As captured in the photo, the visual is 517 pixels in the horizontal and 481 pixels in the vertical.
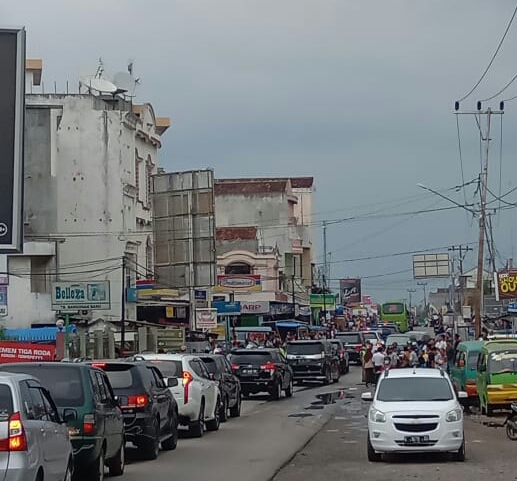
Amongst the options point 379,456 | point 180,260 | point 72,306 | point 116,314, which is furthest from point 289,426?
point 180,260

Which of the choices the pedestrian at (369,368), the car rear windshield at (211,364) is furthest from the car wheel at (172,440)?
the pedestrian at (369,368)

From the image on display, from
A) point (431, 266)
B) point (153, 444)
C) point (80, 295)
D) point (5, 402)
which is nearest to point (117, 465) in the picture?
point (153, 444)

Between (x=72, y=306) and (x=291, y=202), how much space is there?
2278 inches

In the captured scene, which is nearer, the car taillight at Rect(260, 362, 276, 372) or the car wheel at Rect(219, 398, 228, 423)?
the car wheel at Rect(219, 398, 228, 423)

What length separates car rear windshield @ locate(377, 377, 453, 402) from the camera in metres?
19.1

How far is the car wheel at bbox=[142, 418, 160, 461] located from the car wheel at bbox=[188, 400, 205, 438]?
4.55 metres

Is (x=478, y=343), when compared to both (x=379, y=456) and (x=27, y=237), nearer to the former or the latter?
(x=379, y=456)

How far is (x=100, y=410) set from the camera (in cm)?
1544

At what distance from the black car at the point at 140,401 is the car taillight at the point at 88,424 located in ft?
11.0

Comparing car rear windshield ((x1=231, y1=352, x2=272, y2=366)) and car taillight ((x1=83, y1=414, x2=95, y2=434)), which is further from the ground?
car rear windshield ((x1=231, y1=352, x2=272, y2=366))

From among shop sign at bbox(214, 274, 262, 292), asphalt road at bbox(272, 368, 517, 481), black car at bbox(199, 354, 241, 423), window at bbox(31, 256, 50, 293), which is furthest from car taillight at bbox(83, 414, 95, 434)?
shop sign at bbox(214, 274, 262, 292)

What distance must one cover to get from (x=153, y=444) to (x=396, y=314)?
96.7 meters

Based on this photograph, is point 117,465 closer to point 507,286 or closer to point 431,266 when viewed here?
point 507,286

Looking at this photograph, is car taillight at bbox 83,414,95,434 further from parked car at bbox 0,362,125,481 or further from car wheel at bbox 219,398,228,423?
car wheel at bbox 219,398,228,423
